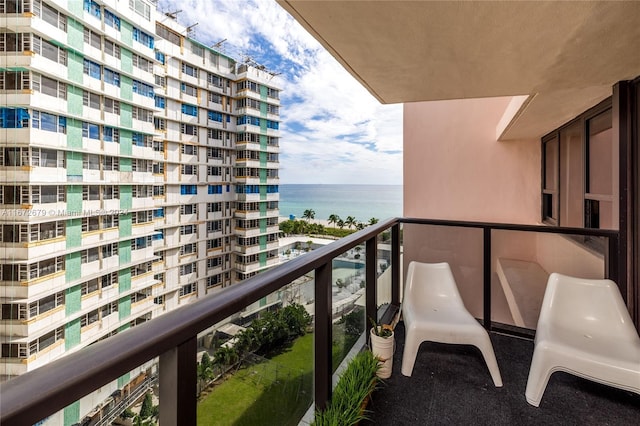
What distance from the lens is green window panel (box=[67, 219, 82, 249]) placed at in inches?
124

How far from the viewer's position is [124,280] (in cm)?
416

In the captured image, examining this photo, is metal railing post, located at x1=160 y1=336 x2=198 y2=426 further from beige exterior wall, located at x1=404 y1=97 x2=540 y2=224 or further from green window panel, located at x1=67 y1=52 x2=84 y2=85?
beige exterior wall, located at x1=404 y1=97 x2=540 y2=224

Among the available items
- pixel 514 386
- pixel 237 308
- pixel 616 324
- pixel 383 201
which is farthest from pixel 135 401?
pixel 383 201

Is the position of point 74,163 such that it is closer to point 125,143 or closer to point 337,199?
point 125,143

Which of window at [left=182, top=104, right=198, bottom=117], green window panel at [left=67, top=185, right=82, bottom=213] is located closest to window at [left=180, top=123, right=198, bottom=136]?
window at [left=182, top=104, right=198, bottom=117]

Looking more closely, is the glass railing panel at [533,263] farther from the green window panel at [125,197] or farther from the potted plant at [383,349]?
the green window panel at [125,197]

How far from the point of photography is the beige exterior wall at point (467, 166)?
445 centimetres

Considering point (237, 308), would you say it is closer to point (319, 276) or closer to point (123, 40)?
point (319, 276)

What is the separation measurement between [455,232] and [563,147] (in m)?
1.63

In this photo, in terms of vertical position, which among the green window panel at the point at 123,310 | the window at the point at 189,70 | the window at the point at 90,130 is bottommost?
the green window panel at the point at 123,310

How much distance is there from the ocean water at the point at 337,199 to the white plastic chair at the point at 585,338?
7008mm

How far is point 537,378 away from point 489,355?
0.29 m

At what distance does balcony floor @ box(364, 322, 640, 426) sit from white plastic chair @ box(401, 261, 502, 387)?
0.41 ft

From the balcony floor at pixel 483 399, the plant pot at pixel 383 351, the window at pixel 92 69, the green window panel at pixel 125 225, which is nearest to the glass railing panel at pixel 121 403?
the balcony floor at pixel 483 399
